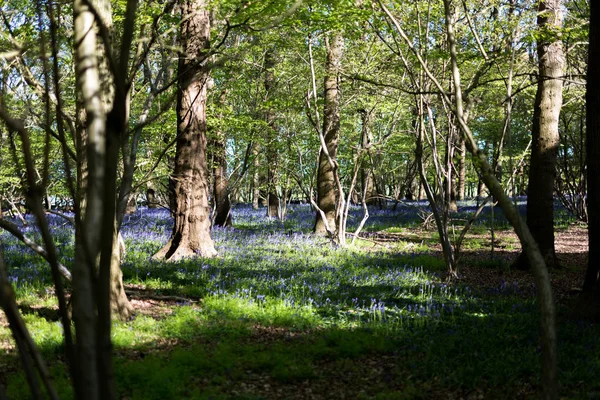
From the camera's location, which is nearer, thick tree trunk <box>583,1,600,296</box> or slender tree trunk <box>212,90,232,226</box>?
thick tree trunk <box>583,1,600,296</box>

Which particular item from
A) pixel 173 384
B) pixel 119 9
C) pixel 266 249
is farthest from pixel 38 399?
pixel 266 249

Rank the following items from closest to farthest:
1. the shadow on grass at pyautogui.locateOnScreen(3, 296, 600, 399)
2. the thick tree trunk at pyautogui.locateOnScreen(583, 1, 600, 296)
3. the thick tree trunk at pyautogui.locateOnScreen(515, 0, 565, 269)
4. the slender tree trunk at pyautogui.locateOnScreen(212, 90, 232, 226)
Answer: the shadow on grass at pyautogui.locateOnScreen(3, 296, 600, 399)
the thick tree trunk at pyautogui.locateOnScreen(583, 1, 600, 296)
the thick tree trunk at pyautogui.locateOnScreen(515, 0, 565, 269)
the slender tree trunk at pyautogui.locateOnScreen(212, 90, 232, 226)

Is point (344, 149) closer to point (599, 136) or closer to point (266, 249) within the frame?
point (266, 249)

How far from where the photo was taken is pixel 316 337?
5.23 meters

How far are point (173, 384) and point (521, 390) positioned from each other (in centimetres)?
291

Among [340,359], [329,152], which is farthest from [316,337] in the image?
[329,152]

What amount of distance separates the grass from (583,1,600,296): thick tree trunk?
565mm

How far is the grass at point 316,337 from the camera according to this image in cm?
408

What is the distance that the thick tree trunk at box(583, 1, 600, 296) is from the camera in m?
5.46

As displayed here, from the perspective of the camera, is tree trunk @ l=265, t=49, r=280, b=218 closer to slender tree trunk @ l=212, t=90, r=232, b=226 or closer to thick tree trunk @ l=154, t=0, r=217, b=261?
slender tree trunk @ l=212, t=90, r=232, b=226

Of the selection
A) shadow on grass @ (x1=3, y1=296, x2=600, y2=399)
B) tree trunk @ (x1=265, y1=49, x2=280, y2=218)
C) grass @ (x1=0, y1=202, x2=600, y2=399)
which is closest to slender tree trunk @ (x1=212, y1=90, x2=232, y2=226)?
tree trunk @ (x1=265, y1=49, x2=280, y2=218)

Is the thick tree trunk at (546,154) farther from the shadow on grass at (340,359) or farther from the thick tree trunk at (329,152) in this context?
the thick tree trunk at (329,152)

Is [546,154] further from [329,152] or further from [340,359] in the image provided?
[340,359]

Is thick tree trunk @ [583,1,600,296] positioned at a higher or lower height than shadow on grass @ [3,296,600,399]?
higher
